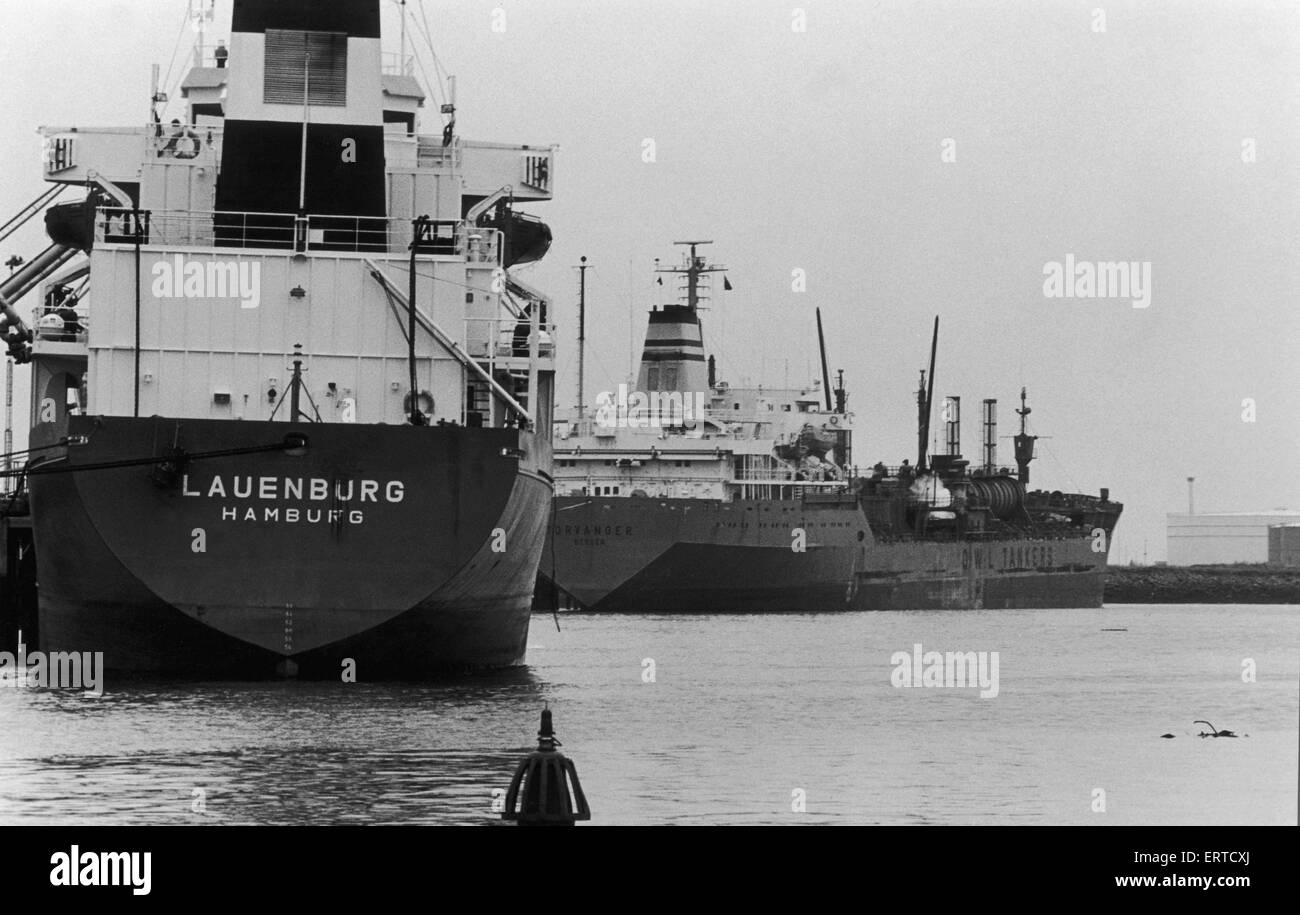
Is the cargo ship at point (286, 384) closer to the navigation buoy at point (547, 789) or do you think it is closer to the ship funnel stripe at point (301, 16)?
the ship funnel stripe at point (301, 16)

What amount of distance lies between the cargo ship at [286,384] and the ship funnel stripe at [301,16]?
0.03 m

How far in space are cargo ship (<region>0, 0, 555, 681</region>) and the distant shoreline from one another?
325ft

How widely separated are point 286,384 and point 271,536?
3492 mm

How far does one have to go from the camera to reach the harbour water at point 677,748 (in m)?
18.8

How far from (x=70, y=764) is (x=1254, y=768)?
11.5 metres

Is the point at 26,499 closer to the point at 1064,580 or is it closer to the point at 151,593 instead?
the point at 151,593

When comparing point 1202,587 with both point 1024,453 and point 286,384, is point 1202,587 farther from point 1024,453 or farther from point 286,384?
point 286,384

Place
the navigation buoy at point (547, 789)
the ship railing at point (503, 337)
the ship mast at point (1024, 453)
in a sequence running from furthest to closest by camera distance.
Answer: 1. the ship mast at point (1024, 453)
2. the ship railing at point (503, 337)
3. the navigation buoy at point (547, 789)

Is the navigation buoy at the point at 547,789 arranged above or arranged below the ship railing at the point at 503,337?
below

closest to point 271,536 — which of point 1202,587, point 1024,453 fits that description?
point 1024,453

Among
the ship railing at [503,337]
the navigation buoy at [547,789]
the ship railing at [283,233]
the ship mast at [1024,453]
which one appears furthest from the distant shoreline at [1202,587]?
the navigation buoy at [547,789]
